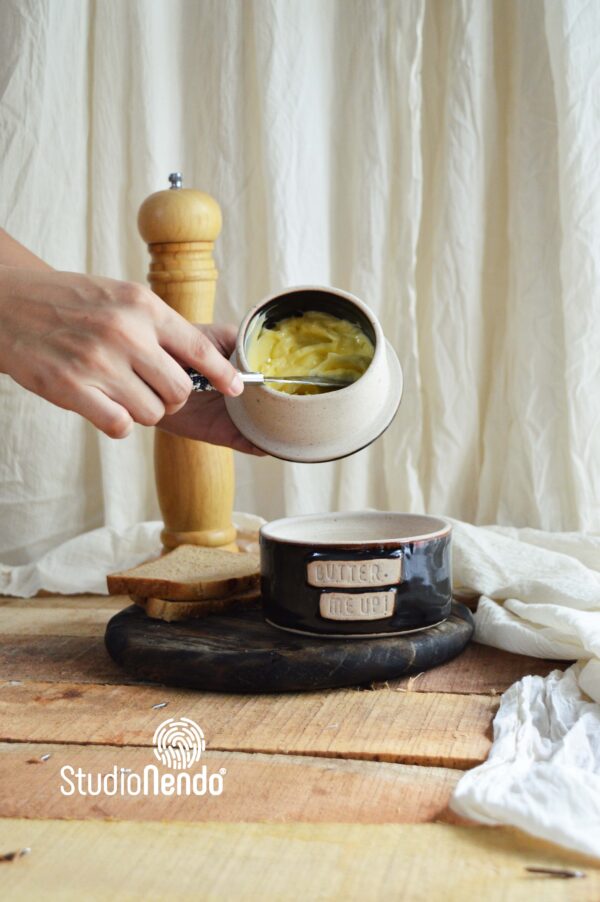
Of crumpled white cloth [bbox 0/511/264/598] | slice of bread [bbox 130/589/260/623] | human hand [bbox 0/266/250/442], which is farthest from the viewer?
crumpled white cloth [bbox 0/511/264/598]

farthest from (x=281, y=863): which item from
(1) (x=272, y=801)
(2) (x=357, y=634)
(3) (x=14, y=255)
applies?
(3) (x=14, y=255)

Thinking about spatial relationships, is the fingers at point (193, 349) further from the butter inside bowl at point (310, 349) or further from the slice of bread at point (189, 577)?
the slice of bread at point (189, 577)

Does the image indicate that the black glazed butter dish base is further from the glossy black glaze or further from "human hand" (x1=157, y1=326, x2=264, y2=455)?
"human hand" (x1=157, y1=326, x2=264, y2=455)

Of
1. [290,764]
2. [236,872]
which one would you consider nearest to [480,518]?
[290,764]

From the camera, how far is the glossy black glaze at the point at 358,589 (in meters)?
0.89

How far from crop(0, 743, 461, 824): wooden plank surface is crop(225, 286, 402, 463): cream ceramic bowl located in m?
0.28

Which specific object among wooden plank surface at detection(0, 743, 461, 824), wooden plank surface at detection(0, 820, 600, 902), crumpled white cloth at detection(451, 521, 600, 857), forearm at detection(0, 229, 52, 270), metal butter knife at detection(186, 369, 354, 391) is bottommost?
wooden plank surface at detection(0, 820, 600, 902)

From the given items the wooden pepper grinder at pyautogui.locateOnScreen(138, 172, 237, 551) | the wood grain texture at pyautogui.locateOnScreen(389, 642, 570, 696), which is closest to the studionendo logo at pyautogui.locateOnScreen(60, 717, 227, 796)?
the wood grain texture at pyautogui.locateOnScreen(389, 642, 570, 696)

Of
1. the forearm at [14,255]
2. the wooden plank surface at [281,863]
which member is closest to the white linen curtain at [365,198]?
the forearm at [14,255]

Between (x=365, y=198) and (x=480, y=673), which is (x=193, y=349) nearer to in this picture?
(x=480, y=673)

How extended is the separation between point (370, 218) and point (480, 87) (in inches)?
8.3

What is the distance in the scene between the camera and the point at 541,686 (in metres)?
0.85

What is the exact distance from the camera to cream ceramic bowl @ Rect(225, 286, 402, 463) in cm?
88

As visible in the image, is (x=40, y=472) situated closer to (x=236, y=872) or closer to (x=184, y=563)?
(x=184, y=563)
